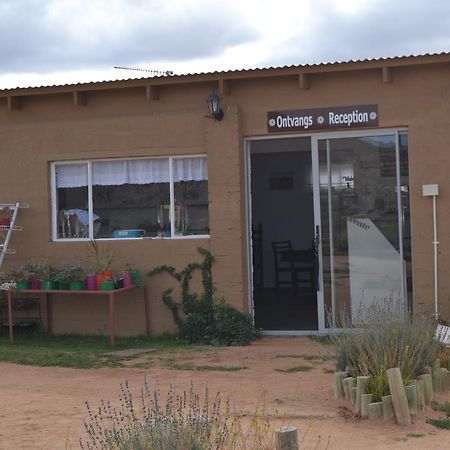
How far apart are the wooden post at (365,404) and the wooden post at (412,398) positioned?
29 cm

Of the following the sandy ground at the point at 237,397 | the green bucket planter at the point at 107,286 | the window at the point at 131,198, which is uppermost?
the window at the point at 131,198

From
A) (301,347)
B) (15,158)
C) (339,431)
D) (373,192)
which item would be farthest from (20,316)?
(339,431)

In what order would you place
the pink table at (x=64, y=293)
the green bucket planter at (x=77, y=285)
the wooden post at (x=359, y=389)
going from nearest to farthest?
1. the wooden post at (x=359, y=389)
2. the pink table at (x=64, y=293)
3. the green bucket planter at (x=77, y=285)

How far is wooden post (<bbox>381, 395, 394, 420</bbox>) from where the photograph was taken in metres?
6.11

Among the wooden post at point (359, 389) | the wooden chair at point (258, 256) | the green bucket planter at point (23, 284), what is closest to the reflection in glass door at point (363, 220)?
the wooden post at point (359, 389)

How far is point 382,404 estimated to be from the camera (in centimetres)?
612

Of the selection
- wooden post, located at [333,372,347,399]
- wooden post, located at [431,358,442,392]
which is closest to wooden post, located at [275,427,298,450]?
wooden post, located at [333,372,347,399]

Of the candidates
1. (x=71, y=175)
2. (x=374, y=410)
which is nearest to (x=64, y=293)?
(x=71, y=175)

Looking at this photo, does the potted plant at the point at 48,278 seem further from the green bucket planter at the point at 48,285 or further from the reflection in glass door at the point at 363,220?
the reflection in glass door at the point at 363,220

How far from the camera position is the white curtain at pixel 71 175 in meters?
11.3

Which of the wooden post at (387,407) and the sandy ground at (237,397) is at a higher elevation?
the wooden post at (387,407)

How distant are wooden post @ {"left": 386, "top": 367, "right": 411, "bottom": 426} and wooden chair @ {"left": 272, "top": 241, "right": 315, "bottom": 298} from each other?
8.88m

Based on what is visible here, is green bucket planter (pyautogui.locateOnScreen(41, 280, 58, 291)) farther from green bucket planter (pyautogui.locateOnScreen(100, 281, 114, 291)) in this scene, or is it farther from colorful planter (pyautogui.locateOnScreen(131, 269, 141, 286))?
colorful planter (pyautogui.locateOnScreen(131, 269, 141, 286))

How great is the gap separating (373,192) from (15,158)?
515 cm
